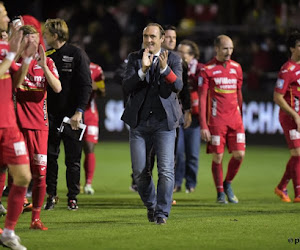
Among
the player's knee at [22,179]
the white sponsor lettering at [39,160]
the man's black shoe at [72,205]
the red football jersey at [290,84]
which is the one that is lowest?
the man's black shoe at [72,205]

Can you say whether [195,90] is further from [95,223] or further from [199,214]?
[95,223]

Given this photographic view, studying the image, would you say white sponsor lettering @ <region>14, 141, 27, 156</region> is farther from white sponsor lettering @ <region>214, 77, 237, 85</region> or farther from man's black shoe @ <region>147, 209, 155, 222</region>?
white sponsor lettering @ <region>214, 77, 237, 85</region>

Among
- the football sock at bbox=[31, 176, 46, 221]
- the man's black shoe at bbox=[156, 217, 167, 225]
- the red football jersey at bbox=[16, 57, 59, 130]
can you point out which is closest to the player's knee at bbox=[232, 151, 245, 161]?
the man's black shoe at bbox=[156, 217, 167, 225]

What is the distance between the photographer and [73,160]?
Answer: 37.7 ft

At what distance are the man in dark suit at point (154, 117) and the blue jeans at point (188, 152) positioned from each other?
4.48 metres

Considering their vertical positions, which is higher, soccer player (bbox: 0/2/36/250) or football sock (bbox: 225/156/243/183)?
soccer player (bbox: 0/2/36/250)

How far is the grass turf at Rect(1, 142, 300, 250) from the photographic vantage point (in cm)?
862

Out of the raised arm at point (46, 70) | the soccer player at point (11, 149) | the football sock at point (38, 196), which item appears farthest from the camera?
the football sock at point (38, 196)

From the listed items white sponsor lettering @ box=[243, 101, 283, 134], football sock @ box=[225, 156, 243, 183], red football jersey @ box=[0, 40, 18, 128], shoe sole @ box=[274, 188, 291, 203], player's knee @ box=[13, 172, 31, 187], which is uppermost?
red football jersey @ box=[0, 40, 18, 128]

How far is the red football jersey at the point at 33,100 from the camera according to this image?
9.62 m

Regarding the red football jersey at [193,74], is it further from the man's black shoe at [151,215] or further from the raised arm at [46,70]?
the raised arm at [46,70]

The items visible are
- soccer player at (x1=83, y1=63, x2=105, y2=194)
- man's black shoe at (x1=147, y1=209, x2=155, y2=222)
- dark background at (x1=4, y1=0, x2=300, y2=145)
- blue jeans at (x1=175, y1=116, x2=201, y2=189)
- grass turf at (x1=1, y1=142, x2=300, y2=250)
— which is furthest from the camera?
dark background at (x1=4, y1=0, x2=300, y2=145)

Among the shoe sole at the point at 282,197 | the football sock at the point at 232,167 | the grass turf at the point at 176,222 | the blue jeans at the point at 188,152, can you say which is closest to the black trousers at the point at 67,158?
the grass turf at the point at 176,222

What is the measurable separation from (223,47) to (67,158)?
112 inches
